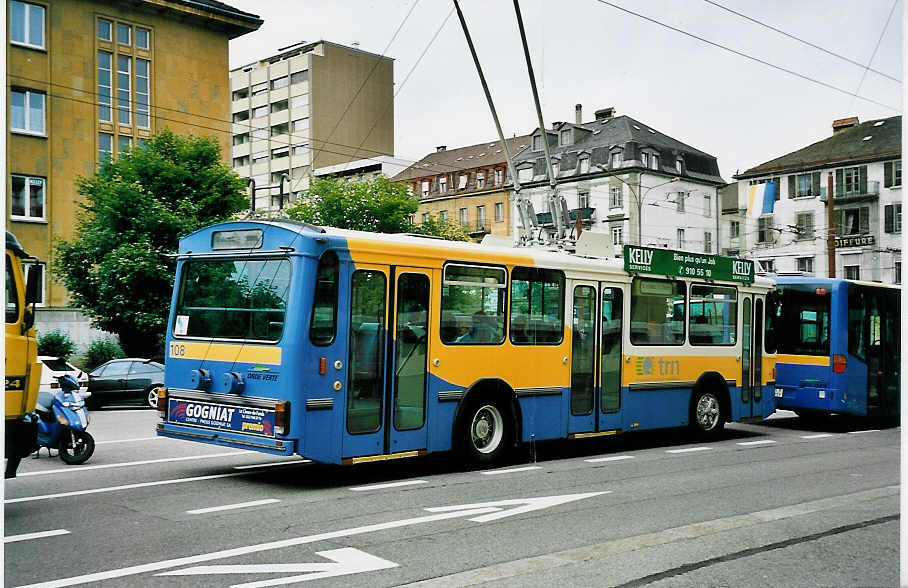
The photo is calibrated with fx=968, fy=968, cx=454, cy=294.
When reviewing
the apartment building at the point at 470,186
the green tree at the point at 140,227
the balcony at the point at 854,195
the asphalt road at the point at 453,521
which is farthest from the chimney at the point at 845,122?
the apartment building at the point at 470,186

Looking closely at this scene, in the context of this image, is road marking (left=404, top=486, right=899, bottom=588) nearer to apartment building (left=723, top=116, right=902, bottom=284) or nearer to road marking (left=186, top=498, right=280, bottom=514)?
road marking (left=186, top=498, right=280, bottom=514)

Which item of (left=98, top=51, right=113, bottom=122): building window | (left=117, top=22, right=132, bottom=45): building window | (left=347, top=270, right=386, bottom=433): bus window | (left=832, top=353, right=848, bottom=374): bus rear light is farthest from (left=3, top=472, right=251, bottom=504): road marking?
(left=117, top=22, right=132, bottom=45): building window

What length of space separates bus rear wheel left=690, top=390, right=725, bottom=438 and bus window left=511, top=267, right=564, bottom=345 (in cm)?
357

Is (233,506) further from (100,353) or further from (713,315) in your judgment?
(100,353)

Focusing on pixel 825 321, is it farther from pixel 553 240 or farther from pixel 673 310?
pixel 553 240

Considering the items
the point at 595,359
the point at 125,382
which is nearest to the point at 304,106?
the point at 125,382

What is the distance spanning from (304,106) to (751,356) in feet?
79.6

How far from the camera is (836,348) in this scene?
1762 centimetres

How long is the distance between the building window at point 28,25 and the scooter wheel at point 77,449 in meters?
20.2

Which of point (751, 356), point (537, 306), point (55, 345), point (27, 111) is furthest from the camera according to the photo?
point (27, 111)

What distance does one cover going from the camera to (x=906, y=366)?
202 inches

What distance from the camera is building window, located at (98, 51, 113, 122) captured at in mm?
29141

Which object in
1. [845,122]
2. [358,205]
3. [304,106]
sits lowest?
[845,122]

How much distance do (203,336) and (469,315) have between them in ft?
10.1
